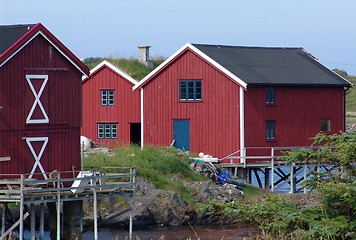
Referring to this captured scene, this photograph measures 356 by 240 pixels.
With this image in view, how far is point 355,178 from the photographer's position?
18469 millimetres

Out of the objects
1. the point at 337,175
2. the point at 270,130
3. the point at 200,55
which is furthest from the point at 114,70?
the point at 337,175

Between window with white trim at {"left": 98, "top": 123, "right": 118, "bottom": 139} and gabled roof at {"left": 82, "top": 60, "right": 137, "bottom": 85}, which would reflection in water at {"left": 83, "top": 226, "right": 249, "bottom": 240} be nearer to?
window with white trim at {"left": 98, "top": 123, "right": 118, "bottom": 139}

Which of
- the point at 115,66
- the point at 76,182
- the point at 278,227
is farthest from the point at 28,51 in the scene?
the point at 115,66

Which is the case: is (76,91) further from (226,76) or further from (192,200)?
(226,76)

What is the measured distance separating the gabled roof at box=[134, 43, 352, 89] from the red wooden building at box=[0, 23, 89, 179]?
46.8 feet

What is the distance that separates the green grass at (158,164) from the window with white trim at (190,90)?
374 cm

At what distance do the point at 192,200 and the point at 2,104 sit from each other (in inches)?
462

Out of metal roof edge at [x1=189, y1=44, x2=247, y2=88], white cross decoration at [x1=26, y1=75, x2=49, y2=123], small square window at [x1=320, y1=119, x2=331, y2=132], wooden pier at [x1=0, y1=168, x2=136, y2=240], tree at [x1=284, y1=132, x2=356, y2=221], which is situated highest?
metal roof edge at [x1=189, y1=44, x2=247, y2=88]

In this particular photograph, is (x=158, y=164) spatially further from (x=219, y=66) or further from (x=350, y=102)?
(x=350, y=102)

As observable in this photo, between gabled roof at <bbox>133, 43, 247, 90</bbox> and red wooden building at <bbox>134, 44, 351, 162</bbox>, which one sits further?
red wooden building at <bbox>134, 44, 351, 162</bbox>

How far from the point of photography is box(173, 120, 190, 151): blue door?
45.3 m

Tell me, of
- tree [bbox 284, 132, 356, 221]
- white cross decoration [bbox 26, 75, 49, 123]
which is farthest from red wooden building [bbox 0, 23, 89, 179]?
tree [bbox 284, 132, 356, 221]

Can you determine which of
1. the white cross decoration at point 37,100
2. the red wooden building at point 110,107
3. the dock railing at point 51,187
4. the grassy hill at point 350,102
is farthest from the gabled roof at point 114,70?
the grassy hill at point 350,102

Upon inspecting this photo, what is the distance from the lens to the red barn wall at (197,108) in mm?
44062
